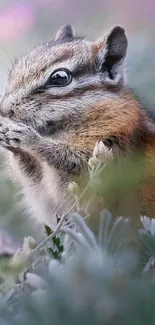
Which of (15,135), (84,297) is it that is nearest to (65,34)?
(15,135)

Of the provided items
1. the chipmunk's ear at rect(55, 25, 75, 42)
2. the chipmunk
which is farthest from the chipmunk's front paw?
the chipmunk's ear at rect(55, 25, 75, 42)

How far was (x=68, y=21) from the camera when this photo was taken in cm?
62

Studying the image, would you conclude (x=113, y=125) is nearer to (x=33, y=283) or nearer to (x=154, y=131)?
(x=154, y=131)

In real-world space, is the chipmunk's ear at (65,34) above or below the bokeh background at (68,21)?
above

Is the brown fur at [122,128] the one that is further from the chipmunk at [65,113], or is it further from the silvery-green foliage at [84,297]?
the silvery-green foliage at [84,297]

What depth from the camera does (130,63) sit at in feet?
2.50

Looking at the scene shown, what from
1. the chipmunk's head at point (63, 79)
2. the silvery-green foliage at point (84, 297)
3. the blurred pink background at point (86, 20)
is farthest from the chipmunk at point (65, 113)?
the silvery-green foliage at point (84, 297)

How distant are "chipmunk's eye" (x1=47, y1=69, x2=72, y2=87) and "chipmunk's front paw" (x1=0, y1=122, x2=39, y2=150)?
0.11 m

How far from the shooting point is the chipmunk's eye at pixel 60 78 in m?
0.86

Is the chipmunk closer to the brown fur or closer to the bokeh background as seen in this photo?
the brown fur

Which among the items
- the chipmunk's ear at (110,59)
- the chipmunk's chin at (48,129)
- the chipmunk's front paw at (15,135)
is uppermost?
the chipmunk's ear at (110,59)

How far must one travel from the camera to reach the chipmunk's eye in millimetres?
856

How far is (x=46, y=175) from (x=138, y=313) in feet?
2.37

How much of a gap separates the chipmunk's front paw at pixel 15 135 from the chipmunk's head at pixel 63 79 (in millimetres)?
36
